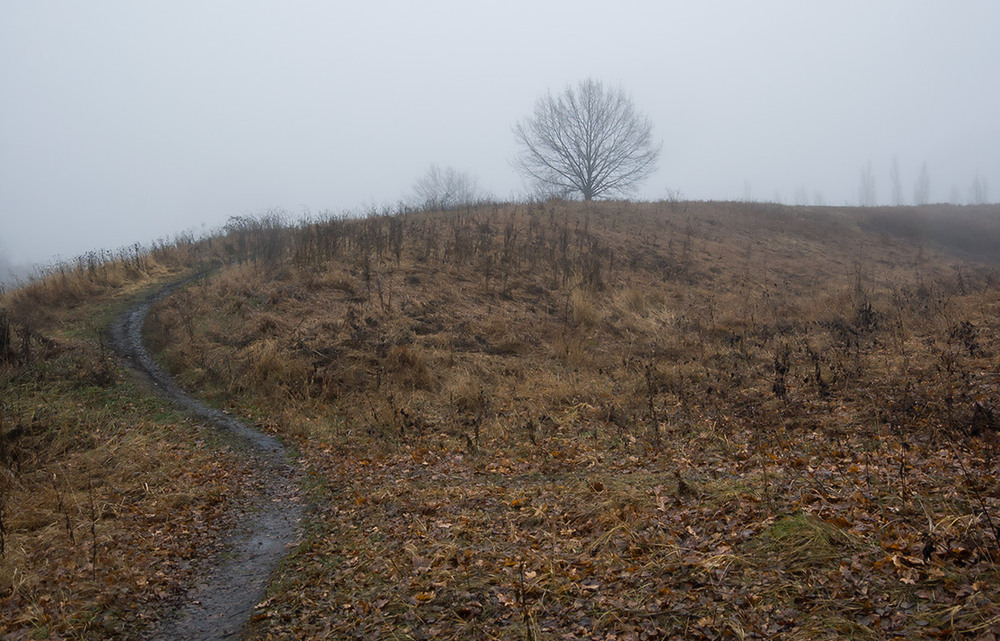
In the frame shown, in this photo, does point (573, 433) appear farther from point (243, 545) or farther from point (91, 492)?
point (91, 492)

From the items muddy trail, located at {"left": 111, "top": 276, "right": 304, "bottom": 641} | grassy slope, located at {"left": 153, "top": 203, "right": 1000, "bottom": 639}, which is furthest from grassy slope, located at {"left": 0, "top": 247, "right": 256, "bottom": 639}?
grassy slope, located at {"left": 153, "top": 203, "right": 1000, "bottom": 639}

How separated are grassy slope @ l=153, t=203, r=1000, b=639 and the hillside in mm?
34

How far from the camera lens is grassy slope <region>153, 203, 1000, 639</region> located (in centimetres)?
392

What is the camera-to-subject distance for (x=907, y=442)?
6207 mm

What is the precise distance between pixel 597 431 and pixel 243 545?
500 centimetres

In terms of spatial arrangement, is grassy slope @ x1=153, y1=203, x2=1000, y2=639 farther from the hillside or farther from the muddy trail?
the muddy trail

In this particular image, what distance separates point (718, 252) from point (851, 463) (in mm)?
19116

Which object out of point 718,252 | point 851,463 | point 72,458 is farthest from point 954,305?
point 72,458

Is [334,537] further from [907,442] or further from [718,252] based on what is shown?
[718,252]

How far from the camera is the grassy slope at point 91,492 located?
4.72 metres

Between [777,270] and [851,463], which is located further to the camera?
[777,270]

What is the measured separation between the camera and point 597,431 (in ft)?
28.7

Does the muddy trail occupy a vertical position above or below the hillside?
below

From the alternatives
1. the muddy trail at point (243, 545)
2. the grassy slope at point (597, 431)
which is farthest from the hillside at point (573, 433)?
the muddy trail at point (243, 545)
